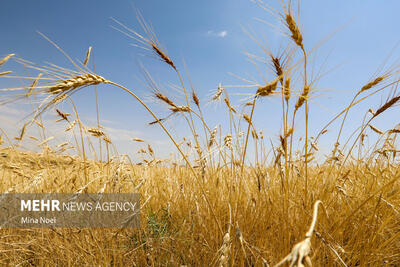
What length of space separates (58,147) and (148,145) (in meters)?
1.48

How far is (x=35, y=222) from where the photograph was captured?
252cm

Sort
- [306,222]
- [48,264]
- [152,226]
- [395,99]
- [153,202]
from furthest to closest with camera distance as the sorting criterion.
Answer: [153,202] → [152,226] → [48,264] → [395,99] → [306,222]

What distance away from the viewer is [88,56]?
7.72 feet

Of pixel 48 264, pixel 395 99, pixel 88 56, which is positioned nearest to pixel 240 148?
pixel 395 99

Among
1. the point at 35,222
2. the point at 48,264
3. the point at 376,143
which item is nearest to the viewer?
the point at 48,264

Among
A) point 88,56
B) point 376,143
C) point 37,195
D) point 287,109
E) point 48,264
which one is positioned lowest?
point 48,264

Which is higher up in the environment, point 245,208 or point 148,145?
point 148,145

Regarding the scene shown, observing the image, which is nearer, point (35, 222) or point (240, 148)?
point (240, 148)

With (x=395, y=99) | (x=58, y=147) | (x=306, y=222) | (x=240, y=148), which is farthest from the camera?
(x=58, y=147)

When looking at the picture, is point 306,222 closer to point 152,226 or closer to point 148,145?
point 152,226

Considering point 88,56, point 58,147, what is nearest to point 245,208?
point 88,56

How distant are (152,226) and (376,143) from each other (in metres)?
3.04

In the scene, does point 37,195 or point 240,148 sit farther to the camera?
point 37,195

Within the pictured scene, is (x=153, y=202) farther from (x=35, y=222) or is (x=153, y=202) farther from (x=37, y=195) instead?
(x=37, y=195)
